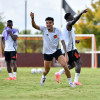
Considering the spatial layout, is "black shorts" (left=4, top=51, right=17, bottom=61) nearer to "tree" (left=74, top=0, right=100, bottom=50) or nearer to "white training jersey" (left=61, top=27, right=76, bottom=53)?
"white training jersey" (left=61, top=27, right=76, bottom=53)

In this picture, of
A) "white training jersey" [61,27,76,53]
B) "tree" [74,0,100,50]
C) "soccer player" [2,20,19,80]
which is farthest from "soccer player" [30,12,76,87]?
"tree" [74,0,100,50]

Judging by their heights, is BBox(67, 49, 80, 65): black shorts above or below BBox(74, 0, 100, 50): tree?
below

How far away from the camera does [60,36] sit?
10.2m

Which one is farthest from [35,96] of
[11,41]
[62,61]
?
[11,41]

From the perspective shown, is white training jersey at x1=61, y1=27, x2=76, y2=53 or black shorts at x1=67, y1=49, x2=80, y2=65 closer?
white training jersey at x1=61, y1=27, x2=76, y2=53

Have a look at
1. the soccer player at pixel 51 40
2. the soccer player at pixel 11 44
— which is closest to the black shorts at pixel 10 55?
the soccer player at pixel 11 44

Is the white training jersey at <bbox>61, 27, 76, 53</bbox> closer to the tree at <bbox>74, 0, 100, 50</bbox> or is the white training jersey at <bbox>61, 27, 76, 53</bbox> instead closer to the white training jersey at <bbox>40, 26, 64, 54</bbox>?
the white training jersey at <bbox>40, 26, 64, 54</bbox>

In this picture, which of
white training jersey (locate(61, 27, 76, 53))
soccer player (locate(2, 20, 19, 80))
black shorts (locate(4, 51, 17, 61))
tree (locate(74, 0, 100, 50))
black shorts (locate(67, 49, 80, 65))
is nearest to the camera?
white training jersey (locate(61, 27, 76, 53))

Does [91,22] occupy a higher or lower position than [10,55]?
higher

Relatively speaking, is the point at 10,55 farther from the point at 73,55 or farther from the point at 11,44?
the point at 73,55

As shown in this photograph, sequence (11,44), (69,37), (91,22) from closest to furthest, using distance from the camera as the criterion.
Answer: (69,37), (11,44), (91,22)

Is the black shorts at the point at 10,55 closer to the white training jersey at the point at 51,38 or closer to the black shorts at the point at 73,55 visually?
the black shorts at the point at 73,55

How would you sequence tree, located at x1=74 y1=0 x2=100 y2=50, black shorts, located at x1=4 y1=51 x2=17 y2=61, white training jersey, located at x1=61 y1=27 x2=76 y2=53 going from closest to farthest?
white training jersey, located at x1=61 y1=27 x2=76 y2=53 < black shorts, located at x1=4 y1=51 x2=17 y2=61 < tree, located at x1=74 y1=0 x2=100 y2=50

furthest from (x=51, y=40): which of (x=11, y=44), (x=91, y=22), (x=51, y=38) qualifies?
(x=91, y=22)
